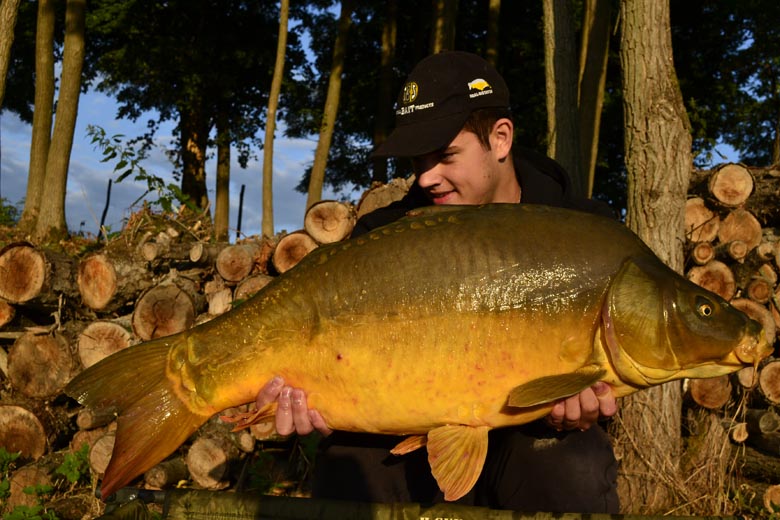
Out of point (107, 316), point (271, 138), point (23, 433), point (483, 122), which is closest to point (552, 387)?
point (483, 122)

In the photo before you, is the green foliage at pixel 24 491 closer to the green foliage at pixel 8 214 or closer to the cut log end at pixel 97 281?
the cut log end at pixel 97 281

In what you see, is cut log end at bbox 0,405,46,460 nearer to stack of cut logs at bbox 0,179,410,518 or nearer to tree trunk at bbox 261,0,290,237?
stack of cut logs at bbox 0,179,410,518

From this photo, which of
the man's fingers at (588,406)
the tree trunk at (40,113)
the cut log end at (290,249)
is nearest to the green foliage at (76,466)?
the cut log end at (290,249)

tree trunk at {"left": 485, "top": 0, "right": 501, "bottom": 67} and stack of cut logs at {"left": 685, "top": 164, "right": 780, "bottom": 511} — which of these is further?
tree trunk at {"left": 485, "top": 0, "right": 501, "bottom": 67}

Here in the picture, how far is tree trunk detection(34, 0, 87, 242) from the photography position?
11.1 m

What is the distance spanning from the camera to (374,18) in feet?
62.7

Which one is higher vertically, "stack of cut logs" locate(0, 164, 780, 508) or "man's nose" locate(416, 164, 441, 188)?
"man's nose" locate(416, 164, 441, 188)

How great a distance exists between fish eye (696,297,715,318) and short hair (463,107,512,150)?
1033 mm

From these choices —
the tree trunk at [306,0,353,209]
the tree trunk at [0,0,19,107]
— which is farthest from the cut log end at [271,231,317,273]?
the tree trunk at [306,0,353,209]

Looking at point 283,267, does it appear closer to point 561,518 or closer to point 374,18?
point 561,518

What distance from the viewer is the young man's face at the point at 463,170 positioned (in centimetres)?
259

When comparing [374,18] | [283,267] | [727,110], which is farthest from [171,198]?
[727,110]

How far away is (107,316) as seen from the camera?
5457 millimetres

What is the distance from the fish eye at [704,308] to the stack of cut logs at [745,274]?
2.70 metres
